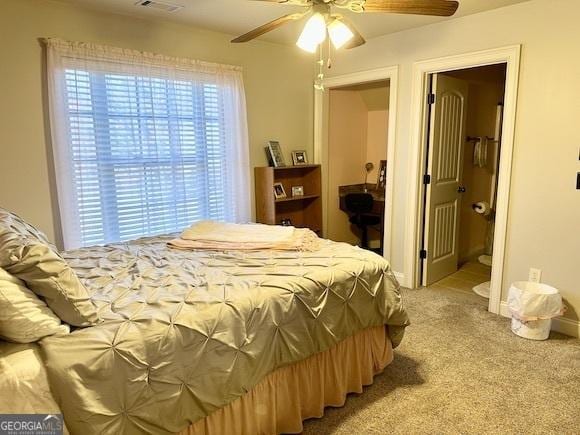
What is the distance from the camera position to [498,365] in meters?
2.55

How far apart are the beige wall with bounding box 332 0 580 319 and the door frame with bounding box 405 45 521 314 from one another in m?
0.05

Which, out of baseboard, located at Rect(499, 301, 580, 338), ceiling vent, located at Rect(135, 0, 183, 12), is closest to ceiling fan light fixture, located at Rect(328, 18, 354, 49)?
ceiling vent, located at Rect(135, 0, 183, 12)

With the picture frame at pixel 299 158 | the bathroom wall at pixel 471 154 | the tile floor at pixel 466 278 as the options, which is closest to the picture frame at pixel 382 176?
the bathroom wall at pixel 471 154

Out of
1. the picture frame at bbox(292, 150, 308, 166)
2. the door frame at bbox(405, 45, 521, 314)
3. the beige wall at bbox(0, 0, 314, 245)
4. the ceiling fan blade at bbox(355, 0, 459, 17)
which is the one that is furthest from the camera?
the picture frame at bbox(292, 150, 308, 166)

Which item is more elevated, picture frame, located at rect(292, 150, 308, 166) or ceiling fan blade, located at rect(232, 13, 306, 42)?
ceiling fan blade, located at rect(232, 13, 306, 42)

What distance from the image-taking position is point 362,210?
186 inches

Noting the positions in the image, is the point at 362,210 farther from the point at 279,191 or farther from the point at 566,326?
the point at 566,326

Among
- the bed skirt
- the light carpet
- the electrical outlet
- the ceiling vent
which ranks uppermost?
the ceiling vent

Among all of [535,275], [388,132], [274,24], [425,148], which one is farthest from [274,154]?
[535,275]

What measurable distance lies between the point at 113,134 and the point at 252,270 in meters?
1.82

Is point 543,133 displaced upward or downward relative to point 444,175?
upward

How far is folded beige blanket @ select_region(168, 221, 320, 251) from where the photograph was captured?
8.28ft

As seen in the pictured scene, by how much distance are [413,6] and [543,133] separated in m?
1.61

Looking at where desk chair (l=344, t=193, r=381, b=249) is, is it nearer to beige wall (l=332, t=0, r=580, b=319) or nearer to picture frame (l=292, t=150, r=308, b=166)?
picture frame (l=292, t=150, r=308, b=166)
